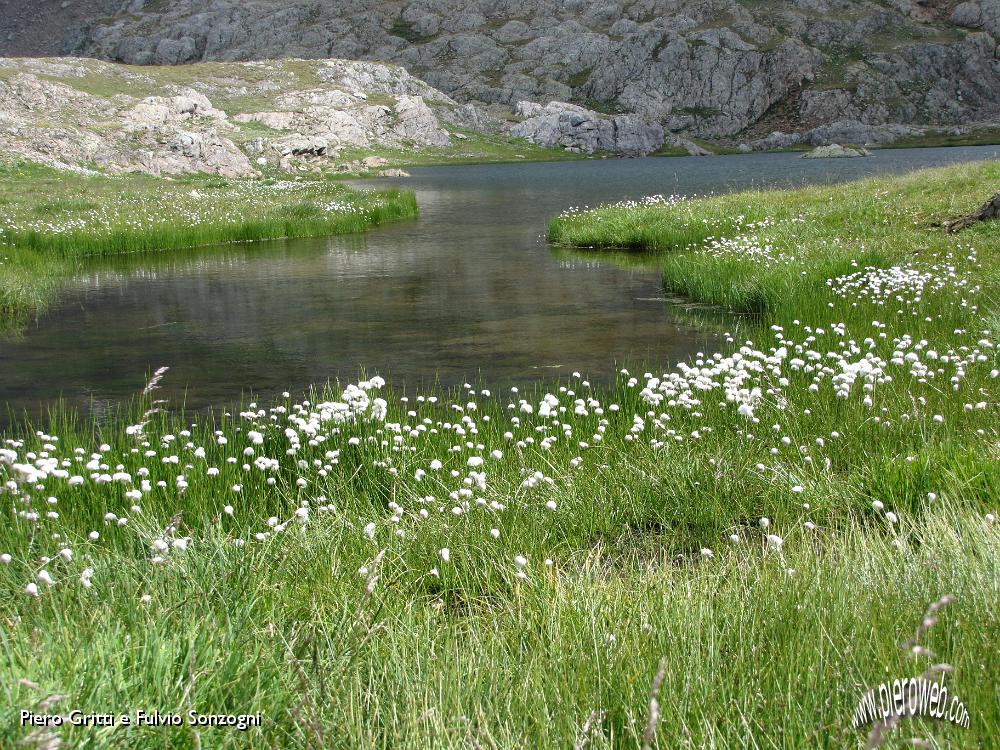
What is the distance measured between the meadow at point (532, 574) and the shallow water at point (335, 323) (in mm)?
2358

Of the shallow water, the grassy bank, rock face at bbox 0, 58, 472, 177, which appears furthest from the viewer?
rock face at bbox 0, 58, 472, 177

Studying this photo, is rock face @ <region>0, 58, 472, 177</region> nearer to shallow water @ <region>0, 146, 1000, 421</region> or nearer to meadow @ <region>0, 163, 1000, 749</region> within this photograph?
shallow water @ <region>0, 146, 1000, 421</region>

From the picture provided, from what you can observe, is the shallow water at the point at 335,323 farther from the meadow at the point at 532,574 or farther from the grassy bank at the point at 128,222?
the meadow at the point at 532,574


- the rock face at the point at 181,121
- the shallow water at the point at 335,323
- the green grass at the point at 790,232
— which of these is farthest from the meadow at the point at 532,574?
the rock face at the point at 181,121

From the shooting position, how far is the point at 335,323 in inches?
635

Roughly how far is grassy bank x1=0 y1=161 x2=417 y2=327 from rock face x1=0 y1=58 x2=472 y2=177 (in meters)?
47.5

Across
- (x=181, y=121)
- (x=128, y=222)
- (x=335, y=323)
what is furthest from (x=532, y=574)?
(x=181, y=121)

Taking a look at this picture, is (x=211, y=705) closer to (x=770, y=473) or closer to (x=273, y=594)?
(x=273, y=594)

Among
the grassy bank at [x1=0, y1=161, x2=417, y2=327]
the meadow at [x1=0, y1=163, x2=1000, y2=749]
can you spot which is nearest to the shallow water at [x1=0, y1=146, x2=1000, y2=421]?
the grassy bank at [x1=0, y1=161, x2=417, y2=327]

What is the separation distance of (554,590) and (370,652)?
3.63 feet

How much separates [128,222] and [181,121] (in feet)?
371

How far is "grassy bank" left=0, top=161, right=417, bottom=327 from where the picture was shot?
20.7 metres

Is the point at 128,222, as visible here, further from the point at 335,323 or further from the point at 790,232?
the point at 790,232

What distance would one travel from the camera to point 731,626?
11.6ft
